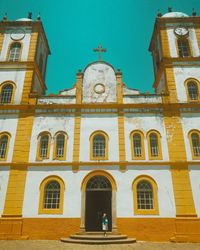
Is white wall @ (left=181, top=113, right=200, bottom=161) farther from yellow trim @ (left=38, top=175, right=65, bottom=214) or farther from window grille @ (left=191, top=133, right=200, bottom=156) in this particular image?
yellow trim @ (left=38, top=175, right=65, bottom=214)

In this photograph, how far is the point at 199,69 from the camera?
63.7ft

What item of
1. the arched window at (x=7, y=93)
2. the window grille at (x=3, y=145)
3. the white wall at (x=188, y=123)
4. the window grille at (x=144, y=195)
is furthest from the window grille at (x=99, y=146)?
the arched window at (x=7, y=93)

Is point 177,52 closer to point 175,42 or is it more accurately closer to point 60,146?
point 175,42

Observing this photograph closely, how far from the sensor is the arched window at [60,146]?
1662cm

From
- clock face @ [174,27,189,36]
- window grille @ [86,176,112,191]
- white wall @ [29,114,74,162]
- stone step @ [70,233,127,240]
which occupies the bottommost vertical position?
stone step @ [70,233,127,240]

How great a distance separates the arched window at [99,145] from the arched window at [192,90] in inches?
298

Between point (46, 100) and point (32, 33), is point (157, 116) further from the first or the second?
point (32, 33)

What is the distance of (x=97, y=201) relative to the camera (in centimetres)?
1794

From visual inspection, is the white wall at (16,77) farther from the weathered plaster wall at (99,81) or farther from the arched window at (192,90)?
the arched window at (192,90)

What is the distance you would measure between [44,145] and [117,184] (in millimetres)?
5918

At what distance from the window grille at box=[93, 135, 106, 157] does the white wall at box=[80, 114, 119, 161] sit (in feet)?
1.48

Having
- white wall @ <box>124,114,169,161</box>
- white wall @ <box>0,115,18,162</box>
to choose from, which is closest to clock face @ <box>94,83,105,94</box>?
white wall @ <box>124,114,169,161</box>

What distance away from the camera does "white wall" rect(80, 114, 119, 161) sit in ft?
54.2

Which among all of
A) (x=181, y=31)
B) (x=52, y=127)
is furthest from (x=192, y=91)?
(x=52, y=127)
